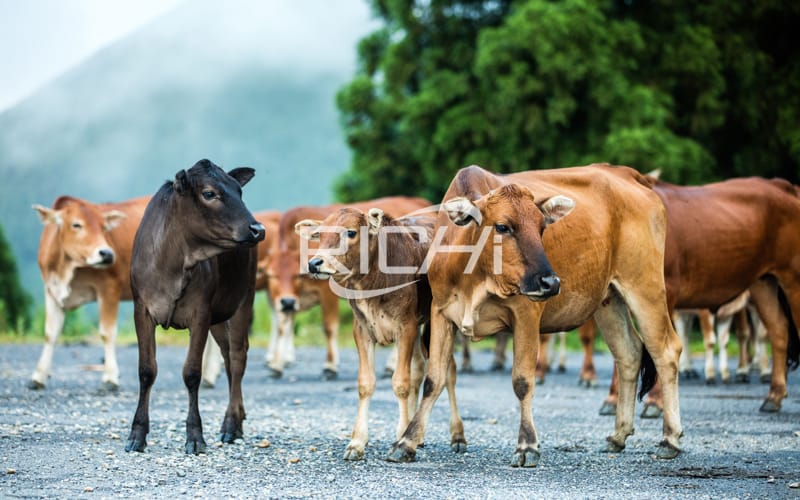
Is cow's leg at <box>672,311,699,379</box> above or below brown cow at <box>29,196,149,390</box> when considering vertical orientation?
below

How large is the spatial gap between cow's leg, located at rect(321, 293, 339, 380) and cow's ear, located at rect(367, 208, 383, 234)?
24.1 ft

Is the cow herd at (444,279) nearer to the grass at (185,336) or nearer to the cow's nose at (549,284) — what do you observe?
the cow's nose at (549,284)

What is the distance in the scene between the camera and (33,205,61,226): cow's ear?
14.5 m

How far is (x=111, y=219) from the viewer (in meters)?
14.8

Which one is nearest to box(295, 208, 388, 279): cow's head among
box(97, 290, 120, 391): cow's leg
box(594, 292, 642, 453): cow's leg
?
box(594, 292, 642, 453): cow's leg

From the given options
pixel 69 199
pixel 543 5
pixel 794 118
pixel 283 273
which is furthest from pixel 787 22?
pixel 69 199

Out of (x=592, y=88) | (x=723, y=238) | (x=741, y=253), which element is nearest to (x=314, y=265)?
(x=723, y=238)

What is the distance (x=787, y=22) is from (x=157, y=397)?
811 inches

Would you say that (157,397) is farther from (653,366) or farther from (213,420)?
Answer: (653,366)

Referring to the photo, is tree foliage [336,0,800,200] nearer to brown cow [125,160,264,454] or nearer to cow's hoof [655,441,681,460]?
cow's hoof [655,441,681,460]

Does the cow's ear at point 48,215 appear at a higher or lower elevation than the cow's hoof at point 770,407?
higher

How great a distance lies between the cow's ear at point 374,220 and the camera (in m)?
9.04

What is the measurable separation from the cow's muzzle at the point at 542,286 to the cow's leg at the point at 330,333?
8.66m

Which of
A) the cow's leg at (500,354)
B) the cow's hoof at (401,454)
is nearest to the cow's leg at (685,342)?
the cow's leg at (500,354)
